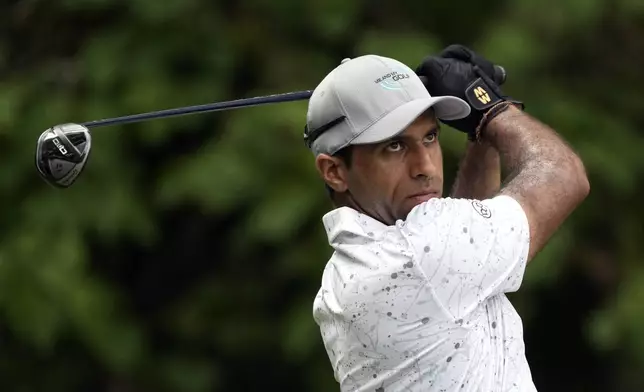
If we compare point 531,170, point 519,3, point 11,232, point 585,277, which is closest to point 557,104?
point 519,3

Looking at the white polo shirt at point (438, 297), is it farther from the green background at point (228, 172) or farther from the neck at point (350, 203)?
the green background at point (228, 172)

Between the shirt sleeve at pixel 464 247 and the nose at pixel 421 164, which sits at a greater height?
the nose at pixel 421 164

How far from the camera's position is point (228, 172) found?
19.5 ft

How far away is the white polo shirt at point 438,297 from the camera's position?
8.78 feet

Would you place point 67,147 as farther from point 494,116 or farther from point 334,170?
point 494,116

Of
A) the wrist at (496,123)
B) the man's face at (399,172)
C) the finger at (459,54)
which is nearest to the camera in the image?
the man's face at (399,172)

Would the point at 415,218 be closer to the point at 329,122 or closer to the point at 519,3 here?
the point at 329,122

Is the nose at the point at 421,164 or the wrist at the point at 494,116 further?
the wrist at the point at 494,116

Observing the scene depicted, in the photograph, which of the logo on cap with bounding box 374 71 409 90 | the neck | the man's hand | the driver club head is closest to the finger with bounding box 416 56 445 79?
the man's hand

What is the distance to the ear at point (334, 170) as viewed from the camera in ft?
9.30

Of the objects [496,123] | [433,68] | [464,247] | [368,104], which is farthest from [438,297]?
[433,68]

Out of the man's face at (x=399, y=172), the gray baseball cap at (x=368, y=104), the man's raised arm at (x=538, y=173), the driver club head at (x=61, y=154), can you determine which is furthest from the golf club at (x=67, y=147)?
the man's raised arm at (x=538, y=173)

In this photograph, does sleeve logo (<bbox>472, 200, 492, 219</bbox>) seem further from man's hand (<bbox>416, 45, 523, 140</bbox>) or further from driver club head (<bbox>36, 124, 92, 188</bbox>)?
driver club head (<bbox>36, 124, 92, 188</bbox>)

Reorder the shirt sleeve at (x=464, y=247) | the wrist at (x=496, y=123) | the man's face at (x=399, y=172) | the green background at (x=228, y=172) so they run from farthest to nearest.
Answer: the green background at (x=228, y=172)
the wrist at (x=496, y=123)
the man's face at (x=399, y=172)
the shirt sleeve at (x=464, y=247)
